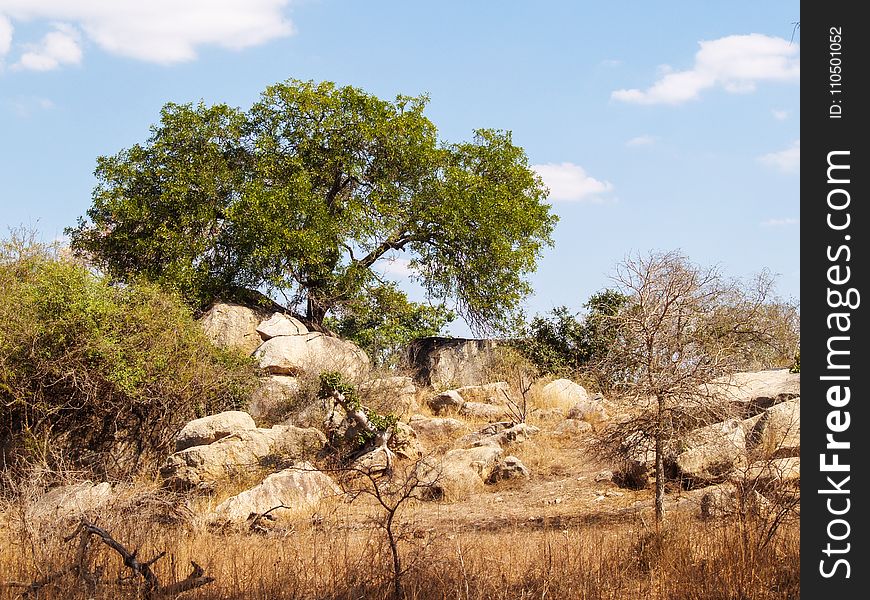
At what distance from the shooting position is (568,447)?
18.8m

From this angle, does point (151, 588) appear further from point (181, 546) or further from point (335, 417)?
point (335, 417)

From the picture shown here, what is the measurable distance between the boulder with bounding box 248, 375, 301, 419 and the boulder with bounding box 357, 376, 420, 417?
1546mm

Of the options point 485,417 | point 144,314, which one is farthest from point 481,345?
point 144,314

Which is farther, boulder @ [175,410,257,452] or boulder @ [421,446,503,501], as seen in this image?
boulder @ [175,410,257,452]

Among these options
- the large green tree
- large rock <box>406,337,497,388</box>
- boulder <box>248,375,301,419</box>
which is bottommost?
boulder <box>248,375,301,419</box>

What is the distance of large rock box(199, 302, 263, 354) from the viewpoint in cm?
2256

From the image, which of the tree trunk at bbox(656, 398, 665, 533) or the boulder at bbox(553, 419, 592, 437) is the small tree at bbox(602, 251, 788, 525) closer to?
the tree trunk at bbox(656, 398, 665, 533)

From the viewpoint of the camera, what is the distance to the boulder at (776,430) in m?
13.9

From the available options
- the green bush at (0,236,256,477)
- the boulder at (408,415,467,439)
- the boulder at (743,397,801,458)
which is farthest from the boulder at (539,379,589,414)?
the green bush at (0,236,256,477)

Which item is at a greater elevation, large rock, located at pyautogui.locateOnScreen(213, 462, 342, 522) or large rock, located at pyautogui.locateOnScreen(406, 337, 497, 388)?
large rock, located at pyautogui.locateOnScreen(406, 337, 497, 388)

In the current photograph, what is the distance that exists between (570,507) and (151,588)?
307 inches

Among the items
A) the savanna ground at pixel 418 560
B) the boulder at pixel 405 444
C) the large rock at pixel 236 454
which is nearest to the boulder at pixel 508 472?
the boulder at pixel 405 444

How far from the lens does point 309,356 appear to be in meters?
21.9

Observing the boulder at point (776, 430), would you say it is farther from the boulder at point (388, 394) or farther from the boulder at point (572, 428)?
the boulder at point (388, 394)
